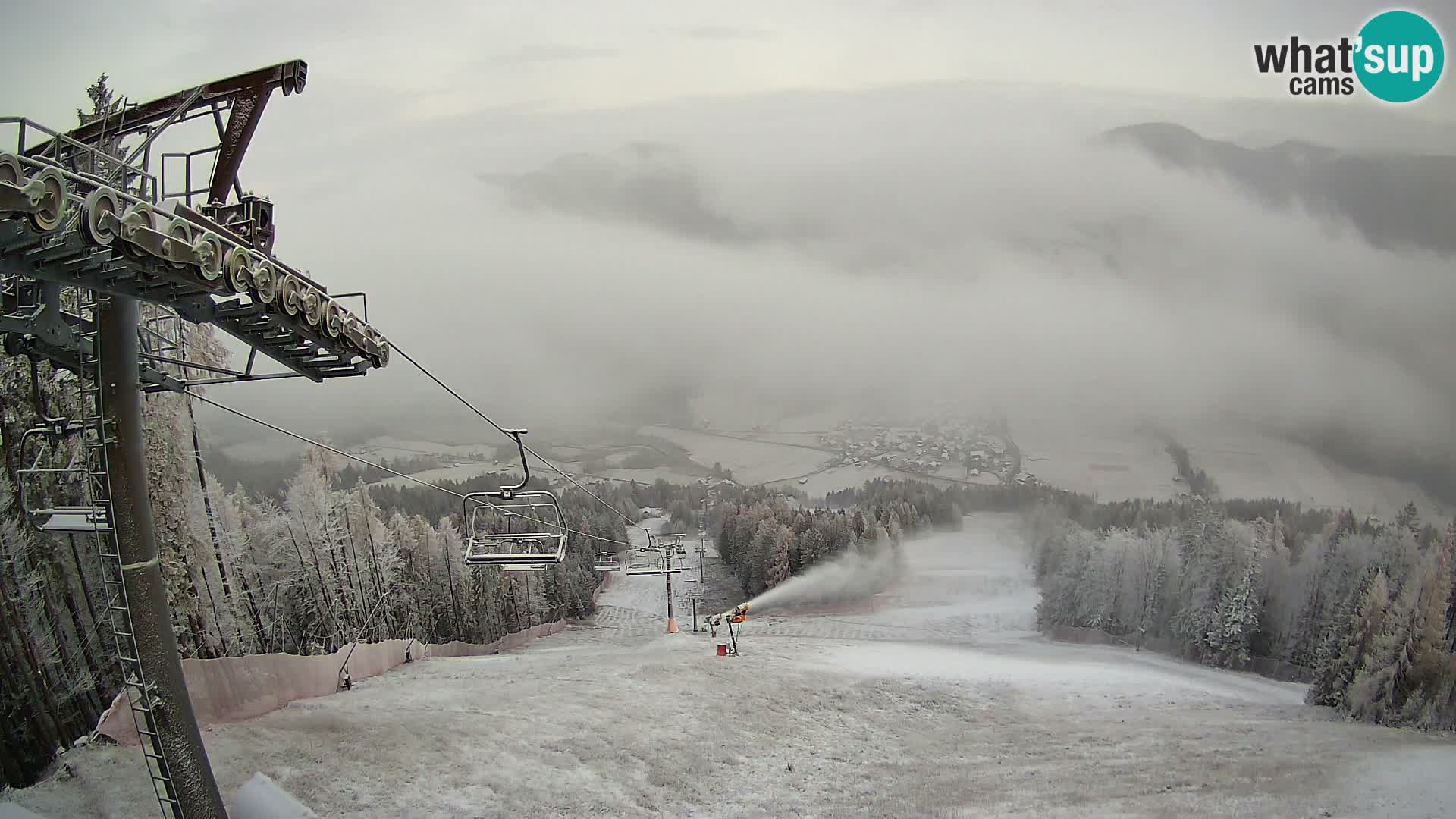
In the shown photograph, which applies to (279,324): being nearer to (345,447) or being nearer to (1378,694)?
(1378,694)

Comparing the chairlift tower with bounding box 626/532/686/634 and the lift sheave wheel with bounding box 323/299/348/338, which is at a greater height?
the lift sheave wheel with bounding box 323/299/348/338

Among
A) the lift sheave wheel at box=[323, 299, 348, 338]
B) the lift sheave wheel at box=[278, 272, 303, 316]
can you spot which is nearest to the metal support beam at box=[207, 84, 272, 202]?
the lift sheave wheel at box=[323, 299, 348, 338]

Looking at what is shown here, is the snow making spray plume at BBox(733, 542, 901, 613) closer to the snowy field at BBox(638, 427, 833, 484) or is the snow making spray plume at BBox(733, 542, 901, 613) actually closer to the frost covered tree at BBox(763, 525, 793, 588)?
the frost covered tree at BBox(763, 525, 793, 588)

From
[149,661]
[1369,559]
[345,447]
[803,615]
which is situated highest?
[345,447]

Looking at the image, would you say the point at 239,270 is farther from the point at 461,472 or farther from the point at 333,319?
the point at 461,472

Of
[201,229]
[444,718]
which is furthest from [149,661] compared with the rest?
[444,718]

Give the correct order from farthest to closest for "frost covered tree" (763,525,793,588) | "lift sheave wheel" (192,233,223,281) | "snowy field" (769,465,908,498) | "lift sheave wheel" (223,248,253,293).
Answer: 1. "snowy field" (769,465,908,498)
2. "frost covered tree" (763,525,793,588)
3. "lift sheave wheel" (223,248,253,293)
4. "lift sheave wheel" (192,233,223,281)

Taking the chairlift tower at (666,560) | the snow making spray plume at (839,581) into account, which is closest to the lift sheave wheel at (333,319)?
the chairlift tower at (666,560)
